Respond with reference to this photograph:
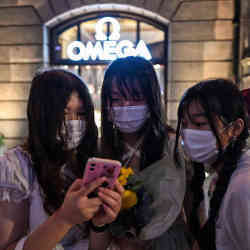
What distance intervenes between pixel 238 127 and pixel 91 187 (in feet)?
2.89

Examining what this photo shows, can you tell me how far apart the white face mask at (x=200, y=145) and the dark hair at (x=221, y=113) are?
0.14 ft

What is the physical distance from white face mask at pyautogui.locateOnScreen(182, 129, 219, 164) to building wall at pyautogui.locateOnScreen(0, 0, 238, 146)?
13.9 ft

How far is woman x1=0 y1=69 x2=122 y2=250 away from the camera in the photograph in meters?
1.00

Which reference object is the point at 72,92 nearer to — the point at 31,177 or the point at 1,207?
the point at 31,177

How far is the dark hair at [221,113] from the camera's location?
1276mm

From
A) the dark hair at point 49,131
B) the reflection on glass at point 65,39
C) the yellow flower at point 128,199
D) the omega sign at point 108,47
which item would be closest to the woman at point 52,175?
the dark hair at point 49,131

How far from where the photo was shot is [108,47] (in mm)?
6043

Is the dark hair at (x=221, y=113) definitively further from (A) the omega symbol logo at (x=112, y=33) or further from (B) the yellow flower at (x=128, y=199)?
(A) the omega symbol logo at (x=112, y=33)

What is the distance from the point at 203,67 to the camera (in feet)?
18.3

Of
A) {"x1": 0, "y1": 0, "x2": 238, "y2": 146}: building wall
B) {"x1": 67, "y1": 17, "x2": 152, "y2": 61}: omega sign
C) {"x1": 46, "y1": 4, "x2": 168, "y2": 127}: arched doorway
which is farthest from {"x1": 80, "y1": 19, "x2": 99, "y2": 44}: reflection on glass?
{"x1": 0, "y1": 0, "x2": 238, "y2": 146}: building wall

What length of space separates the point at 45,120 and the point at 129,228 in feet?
2.12

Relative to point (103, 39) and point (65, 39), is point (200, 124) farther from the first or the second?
point (65, 39)

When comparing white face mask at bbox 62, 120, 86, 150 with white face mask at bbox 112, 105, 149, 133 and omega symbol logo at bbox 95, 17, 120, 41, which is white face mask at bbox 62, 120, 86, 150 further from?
omega symbol logo at bbox 95, 17, 120, 41

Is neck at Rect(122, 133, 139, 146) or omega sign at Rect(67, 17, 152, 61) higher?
omega sign at Rect(67, 17, 152, 61)
